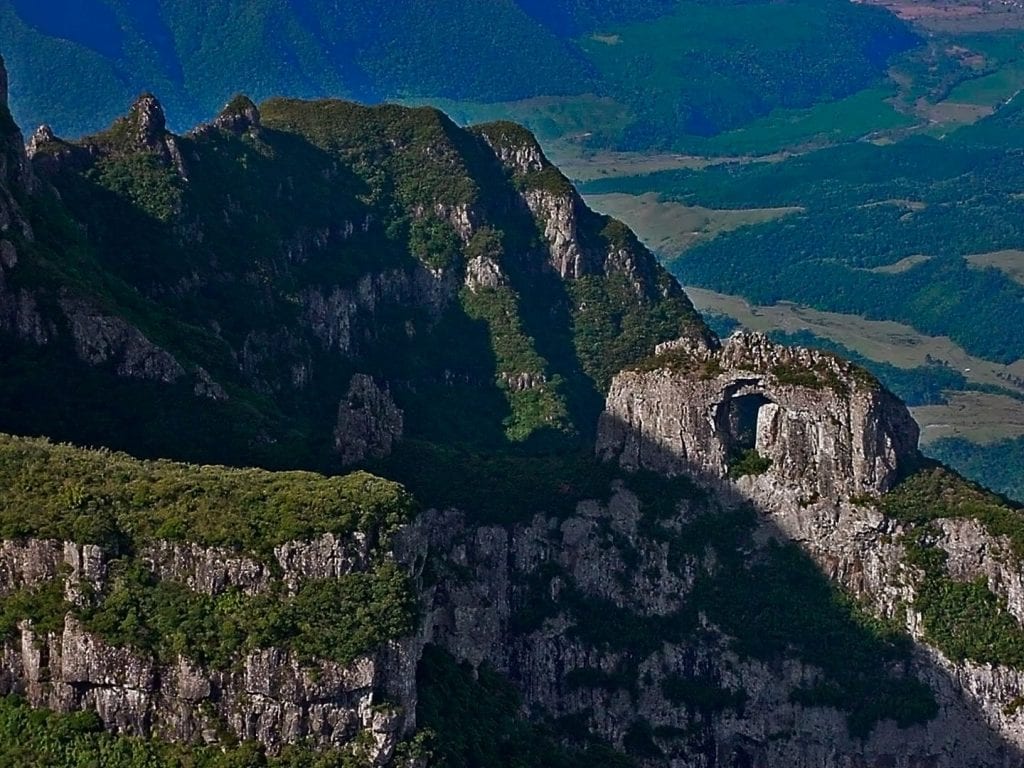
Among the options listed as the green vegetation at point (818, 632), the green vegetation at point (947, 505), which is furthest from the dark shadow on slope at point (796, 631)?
the green vegetation at point (947, 505)

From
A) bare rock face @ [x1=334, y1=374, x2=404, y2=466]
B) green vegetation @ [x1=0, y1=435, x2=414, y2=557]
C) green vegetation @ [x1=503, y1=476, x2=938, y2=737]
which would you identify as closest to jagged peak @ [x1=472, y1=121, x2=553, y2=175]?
bare rock face @ [x1=334, y1=374, x2=404, y2=466]

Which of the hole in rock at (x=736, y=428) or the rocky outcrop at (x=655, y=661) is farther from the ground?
the hole in rock at (x=736, y=428)

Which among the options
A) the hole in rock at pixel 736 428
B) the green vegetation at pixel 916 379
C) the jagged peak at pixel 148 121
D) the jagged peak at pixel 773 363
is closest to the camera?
the jagged peak at pixel 773 363

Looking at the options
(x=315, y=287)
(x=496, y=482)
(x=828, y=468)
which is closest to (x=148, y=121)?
(x=315, y=287)

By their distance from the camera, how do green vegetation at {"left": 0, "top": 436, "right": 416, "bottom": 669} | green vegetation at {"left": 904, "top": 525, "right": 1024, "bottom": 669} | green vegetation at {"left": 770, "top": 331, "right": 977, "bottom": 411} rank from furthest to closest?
green vegetation at {"left": 770, "top": 331, "right": 977, "bottom": 411} < green vegetation at {"left": 904, "top": 525, "right": 1024, "bottom": 669} < green vegetation at {"left": 0, "top": 436, "right": 416, "bottom": 669}

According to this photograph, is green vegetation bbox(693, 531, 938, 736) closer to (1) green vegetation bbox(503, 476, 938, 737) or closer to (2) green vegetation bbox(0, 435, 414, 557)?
(1) green vegetation bbox(503, 476, 938, 737)

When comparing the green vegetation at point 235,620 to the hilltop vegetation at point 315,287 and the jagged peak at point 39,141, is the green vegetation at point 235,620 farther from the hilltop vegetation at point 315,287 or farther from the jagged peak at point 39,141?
the jagged peak at point 39,141

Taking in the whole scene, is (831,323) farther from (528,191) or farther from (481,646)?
(481,646)
